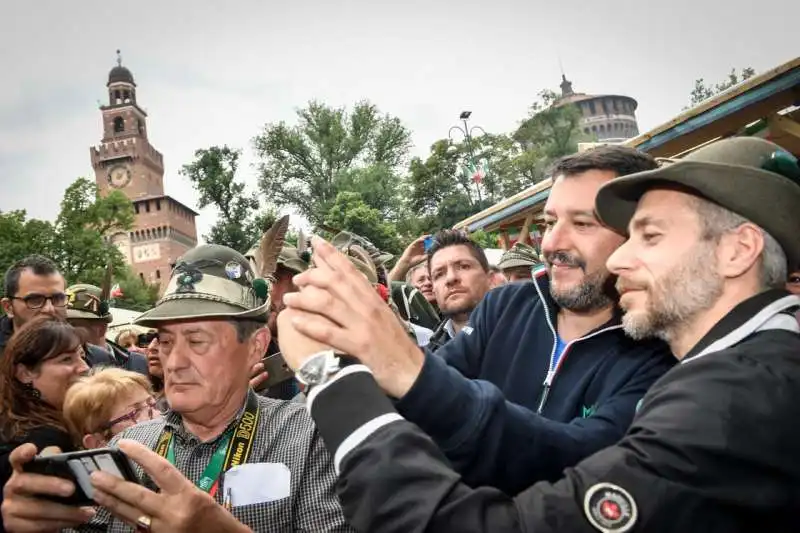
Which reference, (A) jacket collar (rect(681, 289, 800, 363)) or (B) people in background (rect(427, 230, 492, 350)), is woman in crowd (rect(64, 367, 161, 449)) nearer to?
(B) people in background (rect(427, 230, 492, 350))

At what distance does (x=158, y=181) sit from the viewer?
89.6 meters

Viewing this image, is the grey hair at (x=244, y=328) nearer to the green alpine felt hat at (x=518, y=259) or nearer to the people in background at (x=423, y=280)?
the people in background at (x=423, y=280)

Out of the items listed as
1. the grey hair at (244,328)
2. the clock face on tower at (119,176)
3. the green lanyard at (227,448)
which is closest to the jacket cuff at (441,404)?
the green lanyard at (227,448)

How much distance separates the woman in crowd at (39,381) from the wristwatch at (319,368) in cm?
237

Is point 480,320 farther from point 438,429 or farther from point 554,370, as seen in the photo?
point 438,429

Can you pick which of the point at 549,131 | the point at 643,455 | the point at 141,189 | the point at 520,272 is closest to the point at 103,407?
the point at 643,455

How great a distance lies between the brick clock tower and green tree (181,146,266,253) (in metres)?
22.7

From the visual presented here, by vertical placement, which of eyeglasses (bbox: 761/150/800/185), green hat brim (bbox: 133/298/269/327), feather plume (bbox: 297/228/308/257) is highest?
feather plume (bbox: 297/228/308/257)

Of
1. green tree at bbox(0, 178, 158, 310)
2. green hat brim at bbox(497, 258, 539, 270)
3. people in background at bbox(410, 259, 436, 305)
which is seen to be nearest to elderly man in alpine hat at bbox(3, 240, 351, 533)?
people in background at bbox(410, 259, 436, 305)

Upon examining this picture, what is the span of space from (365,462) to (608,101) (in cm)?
10109

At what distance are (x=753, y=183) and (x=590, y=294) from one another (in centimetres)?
Result: 81

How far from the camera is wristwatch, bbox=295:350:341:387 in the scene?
4.35ft

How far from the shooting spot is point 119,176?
84.5 meters

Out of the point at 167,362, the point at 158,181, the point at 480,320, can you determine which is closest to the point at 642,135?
the point at 480,320
